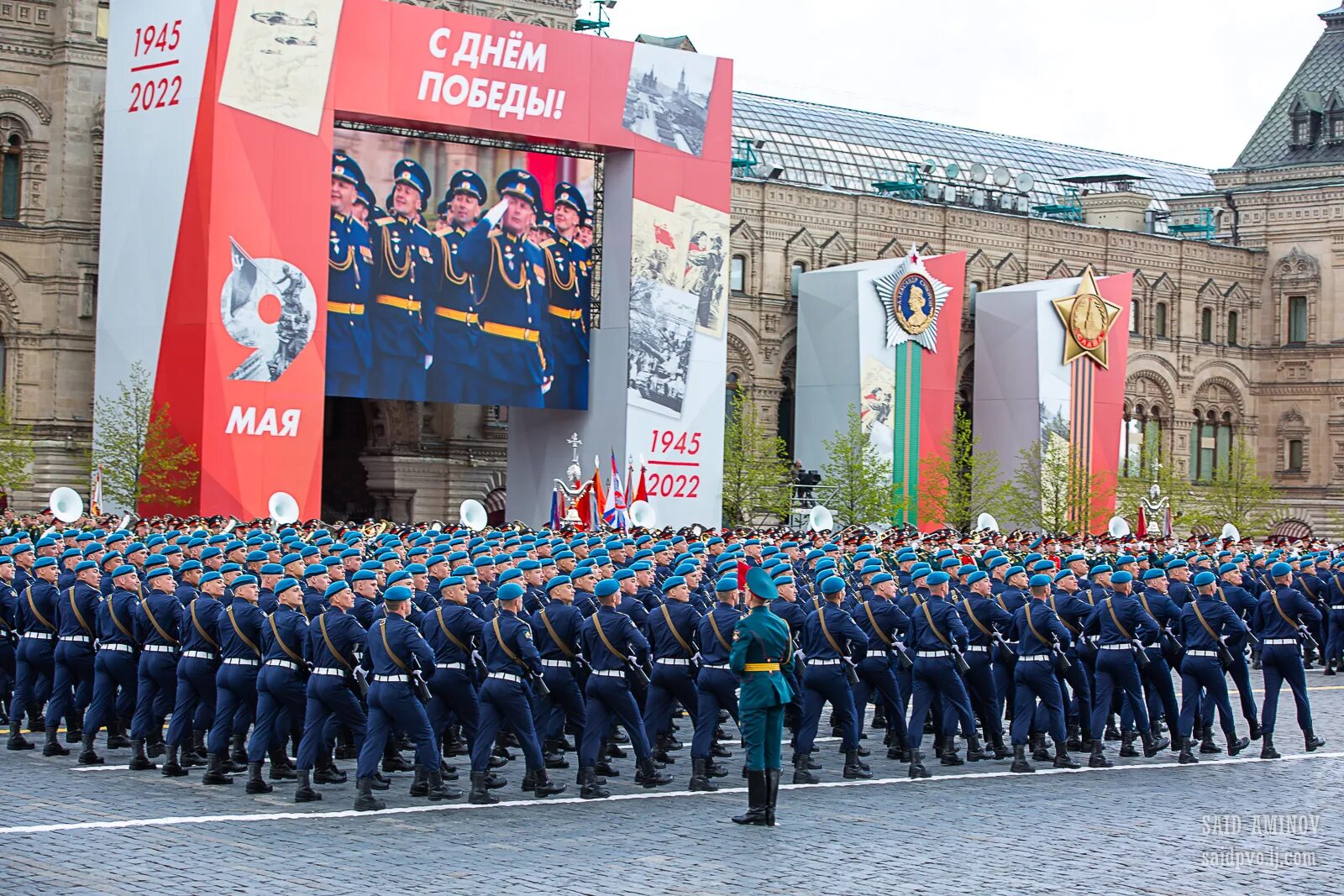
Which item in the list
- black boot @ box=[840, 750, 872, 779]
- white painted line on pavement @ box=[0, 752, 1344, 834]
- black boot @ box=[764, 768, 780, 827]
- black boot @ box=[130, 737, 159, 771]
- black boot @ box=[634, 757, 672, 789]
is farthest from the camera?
black boot @ box=[840, 750, 872, 779]

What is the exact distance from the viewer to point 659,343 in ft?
155

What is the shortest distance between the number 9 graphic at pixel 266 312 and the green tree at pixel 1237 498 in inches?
1112

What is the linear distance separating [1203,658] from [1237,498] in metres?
42.0

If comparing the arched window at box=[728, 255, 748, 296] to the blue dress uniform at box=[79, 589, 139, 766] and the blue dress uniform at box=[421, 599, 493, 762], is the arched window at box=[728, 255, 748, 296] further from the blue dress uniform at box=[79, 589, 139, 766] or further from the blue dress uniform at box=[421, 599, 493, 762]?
the blue dress uniform at box=[421, 599, 493, 762]

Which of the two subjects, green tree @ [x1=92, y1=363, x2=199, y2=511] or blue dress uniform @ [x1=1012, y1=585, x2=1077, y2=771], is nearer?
blue dress uniform @ [x1=1012, y1=585, x2=1077, y2=771]

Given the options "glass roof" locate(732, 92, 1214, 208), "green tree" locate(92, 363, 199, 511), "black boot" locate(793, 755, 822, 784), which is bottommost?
"black boot" locate(793, 755, 822, 784)

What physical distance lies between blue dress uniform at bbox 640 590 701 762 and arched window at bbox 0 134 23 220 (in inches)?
1302

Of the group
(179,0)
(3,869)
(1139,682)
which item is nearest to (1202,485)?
(179,0)

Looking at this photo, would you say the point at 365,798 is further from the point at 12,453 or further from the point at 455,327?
the point at 455,327

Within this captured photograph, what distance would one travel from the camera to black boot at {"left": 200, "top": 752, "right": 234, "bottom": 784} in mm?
17188

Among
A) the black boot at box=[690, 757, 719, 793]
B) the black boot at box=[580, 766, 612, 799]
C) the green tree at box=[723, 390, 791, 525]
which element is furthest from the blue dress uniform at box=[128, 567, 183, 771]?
the green tree at box=[723, 390, 791, 525]

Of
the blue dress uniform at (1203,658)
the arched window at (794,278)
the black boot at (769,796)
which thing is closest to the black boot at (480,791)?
the black boot at (769,796)

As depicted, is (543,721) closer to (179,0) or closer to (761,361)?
(179,0)

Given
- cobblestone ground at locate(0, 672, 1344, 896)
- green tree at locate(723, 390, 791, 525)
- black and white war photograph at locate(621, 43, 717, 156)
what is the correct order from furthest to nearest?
1. green tree at locate(723, 390, 791, 525)
2. black and white war photograph at locate(621, 43, 717, 156)
3. cobblestone ground at locate(0, 672, 1344, 896)
